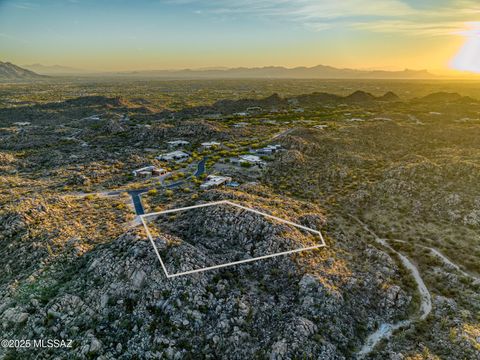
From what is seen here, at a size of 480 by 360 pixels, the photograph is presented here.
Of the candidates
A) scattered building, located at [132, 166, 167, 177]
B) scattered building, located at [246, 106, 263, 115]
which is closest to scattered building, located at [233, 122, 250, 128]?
scattered building, located at [246, 106, 263, 115]

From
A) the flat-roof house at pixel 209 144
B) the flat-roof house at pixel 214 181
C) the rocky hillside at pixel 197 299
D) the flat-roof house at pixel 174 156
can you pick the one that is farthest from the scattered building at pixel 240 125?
the rocky hillside at pixel 197 299

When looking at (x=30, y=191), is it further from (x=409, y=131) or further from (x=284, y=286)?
(x=409, y=131)

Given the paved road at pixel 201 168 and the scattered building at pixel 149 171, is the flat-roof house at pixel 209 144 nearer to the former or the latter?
Answer: the paved road at pixel 201 168

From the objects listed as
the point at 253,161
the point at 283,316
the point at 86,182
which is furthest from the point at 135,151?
the point at 283,316

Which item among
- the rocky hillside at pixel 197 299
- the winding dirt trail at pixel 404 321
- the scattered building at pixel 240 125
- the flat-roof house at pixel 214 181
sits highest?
Result: the scattered building at pixel 240 125

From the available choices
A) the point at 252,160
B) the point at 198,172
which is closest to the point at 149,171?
the point at 198,172

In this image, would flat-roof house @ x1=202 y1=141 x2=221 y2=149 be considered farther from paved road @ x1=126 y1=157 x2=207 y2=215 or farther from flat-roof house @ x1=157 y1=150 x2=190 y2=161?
paved road @ x1=126 y1=157 x2=207 y2=215

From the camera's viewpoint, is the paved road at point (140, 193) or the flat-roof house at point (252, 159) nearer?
the paved road at point (140, 193)
